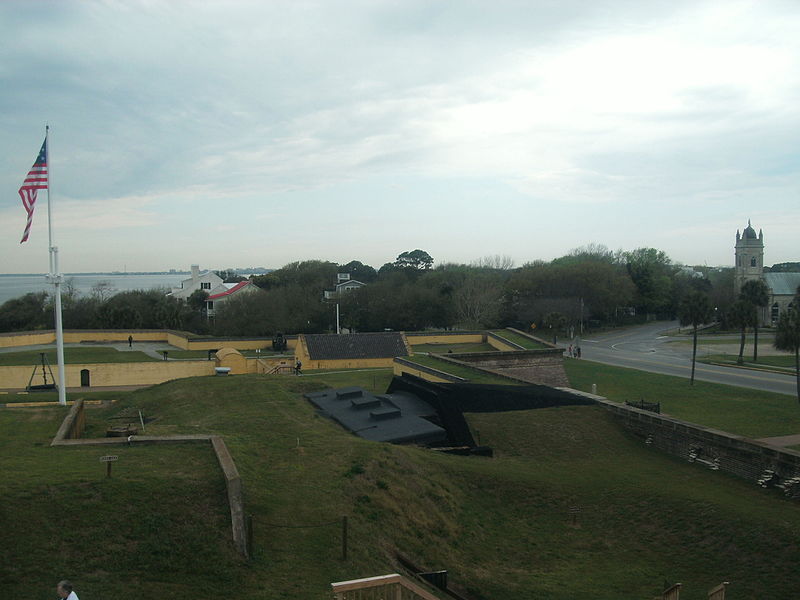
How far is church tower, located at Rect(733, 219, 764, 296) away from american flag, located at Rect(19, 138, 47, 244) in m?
84.8

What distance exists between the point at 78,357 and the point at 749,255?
269ft

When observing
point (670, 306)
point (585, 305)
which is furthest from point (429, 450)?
point (670, 306)

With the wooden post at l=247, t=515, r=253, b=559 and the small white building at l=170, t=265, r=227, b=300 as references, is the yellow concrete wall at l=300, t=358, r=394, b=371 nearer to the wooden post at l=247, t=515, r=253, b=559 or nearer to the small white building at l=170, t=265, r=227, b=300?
the wooden post at l=247, t=515, r=253, b=559

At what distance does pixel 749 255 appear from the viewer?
82.4 metres

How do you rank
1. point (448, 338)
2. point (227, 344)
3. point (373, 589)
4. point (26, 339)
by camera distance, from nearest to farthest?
1. point (373, 589)
2. point (26, 339)
3. point (227, 344)
4. point (448, 338)

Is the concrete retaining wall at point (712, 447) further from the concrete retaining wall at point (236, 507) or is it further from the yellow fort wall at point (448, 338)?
the yellow fort wall at point (448, 338)

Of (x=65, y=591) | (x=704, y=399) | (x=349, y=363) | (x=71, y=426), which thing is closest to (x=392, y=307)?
(x=349, y=363)

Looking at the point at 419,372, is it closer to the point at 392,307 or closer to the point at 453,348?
the point at 453,348

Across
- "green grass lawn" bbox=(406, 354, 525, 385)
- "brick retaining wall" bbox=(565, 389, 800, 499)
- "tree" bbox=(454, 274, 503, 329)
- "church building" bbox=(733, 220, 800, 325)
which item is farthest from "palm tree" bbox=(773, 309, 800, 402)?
"church building" bbox=(733, 220, 800, 325)

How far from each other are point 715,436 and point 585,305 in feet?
179

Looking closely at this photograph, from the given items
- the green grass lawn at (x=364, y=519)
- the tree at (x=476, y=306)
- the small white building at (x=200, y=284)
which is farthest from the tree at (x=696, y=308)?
the small white building at (x=200, y=284)

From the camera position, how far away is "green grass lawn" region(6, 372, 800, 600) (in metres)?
8.37

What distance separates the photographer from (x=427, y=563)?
1055cm

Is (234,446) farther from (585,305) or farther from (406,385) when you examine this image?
(585,305)
